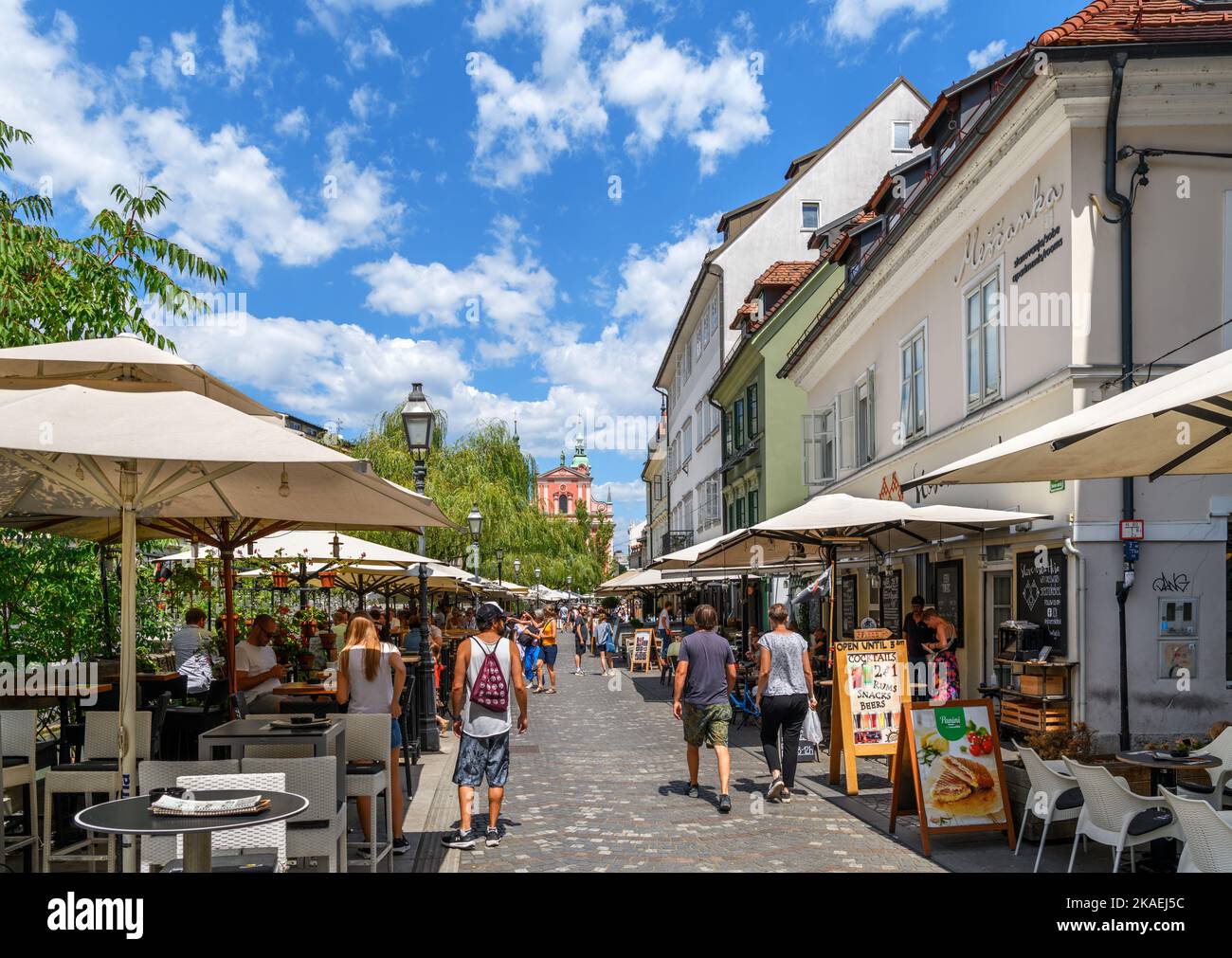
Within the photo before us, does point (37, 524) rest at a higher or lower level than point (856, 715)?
higher

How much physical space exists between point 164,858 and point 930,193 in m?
13.3

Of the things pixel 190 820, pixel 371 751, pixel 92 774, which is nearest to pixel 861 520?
pixel 371 751

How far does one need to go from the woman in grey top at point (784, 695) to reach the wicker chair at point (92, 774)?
214 inches

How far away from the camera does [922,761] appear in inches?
327

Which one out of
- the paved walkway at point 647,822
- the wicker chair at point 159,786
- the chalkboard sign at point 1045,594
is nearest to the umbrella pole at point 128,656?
the wicker chair at point 159,786

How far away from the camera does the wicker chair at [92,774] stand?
22.0 feet

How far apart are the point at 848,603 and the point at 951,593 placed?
779cm

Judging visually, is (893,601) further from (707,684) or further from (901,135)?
(901,135)

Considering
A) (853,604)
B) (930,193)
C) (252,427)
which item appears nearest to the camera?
(252,427)

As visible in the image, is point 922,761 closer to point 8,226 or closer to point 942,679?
point 942,679

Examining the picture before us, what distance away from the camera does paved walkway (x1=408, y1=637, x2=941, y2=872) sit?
7820 mm

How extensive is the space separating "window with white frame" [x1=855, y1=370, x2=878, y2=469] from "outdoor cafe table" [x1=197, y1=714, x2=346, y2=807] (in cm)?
1553

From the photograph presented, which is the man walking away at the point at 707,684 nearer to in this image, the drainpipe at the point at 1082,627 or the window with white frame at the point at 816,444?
Result: the drainpipe at the point at 1082,627
